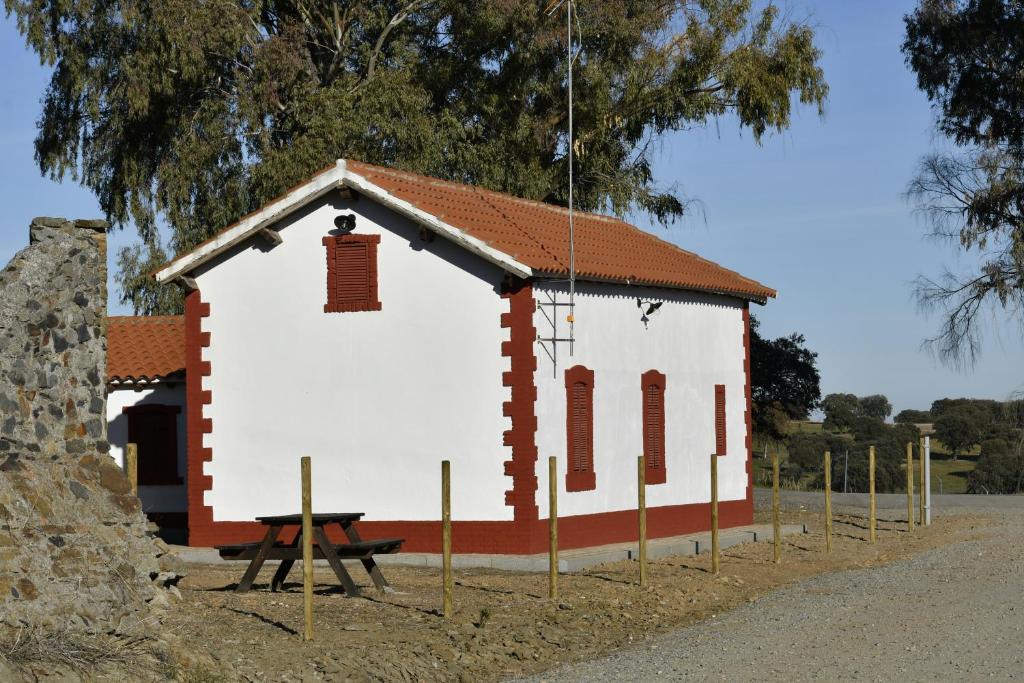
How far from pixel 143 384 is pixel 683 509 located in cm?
979

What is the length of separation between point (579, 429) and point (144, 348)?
9.92m

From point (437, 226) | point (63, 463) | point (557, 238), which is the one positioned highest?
point (557, 238)

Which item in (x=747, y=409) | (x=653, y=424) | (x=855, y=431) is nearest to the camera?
(x=653, y=424)

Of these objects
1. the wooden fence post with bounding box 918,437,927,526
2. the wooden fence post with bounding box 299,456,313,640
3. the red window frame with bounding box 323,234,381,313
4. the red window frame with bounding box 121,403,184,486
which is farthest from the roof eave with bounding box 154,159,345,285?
the wooden fence post with bounding box 918,437,927,526

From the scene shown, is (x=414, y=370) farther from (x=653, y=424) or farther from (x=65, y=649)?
(x=65, y=649)

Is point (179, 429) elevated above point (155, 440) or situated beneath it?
elevated above

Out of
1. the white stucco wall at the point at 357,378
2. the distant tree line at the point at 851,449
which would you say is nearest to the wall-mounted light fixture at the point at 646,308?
the white stucco wall at the point at 357,378

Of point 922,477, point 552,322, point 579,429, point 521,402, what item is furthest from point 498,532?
point 922,477

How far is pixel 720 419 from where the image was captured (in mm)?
27938

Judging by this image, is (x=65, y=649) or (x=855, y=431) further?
(x=855, y=431)

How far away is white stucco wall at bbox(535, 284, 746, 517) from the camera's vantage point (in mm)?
23000

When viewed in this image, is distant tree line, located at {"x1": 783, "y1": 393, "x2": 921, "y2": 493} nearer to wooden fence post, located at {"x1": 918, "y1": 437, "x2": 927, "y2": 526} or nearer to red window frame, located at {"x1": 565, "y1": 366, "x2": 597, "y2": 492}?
wooden fence post, located at {"x1": 918, "y1": 437, "x2": 927, "y2": 526}

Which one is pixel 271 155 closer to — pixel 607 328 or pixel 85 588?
pixel 607 328

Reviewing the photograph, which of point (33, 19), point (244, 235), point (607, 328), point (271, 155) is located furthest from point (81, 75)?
point (607, 328)
